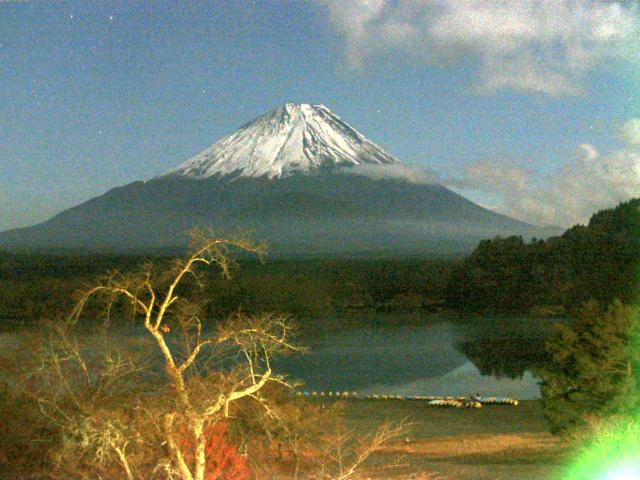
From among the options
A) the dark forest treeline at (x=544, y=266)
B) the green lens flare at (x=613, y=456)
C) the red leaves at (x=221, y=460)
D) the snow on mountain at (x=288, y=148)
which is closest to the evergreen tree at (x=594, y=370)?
the green lens flare at (x=613, y=456)

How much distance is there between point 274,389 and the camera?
1101 cm

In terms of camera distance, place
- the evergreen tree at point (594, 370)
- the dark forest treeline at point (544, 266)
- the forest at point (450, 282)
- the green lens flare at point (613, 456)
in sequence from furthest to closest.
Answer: the dark forest treeline at point (544, 266) < the forest at point (450, 282) < the evergreen tree at point (594, 370) < the green lens flare at point (613, 456)

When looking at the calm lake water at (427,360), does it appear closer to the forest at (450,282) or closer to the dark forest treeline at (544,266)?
the dark forest treeline at (544,266)

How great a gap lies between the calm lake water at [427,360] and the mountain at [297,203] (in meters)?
41.5

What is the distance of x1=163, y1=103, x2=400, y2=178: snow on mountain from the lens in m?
87.4

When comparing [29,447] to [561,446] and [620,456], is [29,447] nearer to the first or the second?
[620,456]

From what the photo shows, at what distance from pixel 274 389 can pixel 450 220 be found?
8095cm

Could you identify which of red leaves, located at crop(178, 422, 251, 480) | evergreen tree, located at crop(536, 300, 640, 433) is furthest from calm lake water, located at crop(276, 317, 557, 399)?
red leaves, located at crop(178, 422, 251, 480)

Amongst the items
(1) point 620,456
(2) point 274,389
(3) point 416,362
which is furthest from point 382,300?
(1) point 620,456

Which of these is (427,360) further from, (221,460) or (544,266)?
(544,266)

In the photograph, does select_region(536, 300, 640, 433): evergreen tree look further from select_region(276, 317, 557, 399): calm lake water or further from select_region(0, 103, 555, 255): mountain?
select_region(0, 103, 555, 255): mountain

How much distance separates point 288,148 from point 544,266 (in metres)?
44.2

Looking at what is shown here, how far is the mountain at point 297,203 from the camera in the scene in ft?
286

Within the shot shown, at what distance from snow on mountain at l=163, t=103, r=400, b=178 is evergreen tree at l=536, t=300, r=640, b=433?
72408 mm
